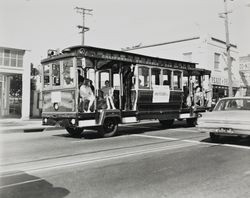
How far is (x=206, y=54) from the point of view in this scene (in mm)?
27875

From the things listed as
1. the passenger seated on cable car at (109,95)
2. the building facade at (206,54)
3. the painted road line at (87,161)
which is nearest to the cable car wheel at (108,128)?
the passenger seated on cable car at (109,95)

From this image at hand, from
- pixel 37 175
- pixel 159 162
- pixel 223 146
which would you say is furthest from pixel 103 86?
pixel 37 175

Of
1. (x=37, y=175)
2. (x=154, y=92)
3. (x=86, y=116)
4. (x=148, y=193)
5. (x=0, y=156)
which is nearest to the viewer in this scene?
(x=148, y=193)

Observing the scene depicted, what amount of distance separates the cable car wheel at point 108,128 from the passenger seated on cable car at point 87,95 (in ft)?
3.32

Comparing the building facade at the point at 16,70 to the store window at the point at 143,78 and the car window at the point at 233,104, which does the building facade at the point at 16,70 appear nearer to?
the store window at the point at 143,78

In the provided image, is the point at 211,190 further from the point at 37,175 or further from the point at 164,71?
the point at 164,71

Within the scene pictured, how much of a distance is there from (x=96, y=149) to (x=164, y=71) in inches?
259

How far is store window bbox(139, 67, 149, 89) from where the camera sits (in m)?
13.3

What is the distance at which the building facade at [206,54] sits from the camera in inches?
1102

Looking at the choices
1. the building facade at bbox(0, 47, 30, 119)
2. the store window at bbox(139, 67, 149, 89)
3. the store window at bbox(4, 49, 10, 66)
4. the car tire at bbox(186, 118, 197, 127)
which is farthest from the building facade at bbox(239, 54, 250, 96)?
the store window at bbox(4, 49, 10, 66)

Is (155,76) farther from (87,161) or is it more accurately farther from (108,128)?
(87,161)

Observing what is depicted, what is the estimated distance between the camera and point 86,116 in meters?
11.2

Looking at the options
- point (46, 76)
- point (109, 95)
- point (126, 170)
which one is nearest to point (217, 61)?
point (109, 95)

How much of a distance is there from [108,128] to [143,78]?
2.77 m
